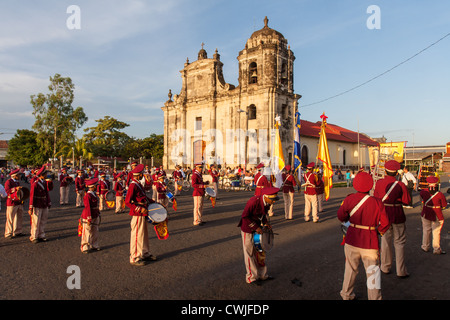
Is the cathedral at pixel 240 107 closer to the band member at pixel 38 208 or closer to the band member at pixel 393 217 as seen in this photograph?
the band member at pixel 38 208

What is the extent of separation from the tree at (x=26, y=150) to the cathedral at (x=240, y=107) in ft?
94.5

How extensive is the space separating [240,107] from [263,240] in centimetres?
2985

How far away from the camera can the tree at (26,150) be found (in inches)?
2106

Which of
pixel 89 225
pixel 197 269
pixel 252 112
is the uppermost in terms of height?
pixel 252 112

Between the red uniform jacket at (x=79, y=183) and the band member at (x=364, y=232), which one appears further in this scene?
the red uniform jacket at (x=79, y=183)

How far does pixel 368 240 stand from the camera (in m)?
4.06

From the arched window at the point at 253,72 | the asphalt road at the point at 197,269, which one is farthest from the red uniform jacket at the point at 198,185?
the arched window at the point at 253,72

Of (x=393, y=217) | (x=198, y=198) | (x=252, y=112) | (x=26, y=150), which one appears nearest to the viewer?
(x=393, y=217)

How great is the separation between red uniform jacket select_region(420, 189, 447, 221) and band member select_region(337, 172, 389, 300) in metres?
3.35

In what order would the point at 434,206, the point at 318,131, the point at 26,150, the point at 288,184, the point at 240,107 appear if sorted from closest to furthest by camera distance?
the point at 434,206 < the point at 288,184 < the point at 240,107 < the point at 318,131 < the point at 26,150

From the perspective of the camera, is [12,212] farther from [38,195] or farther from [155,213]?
[155,213]

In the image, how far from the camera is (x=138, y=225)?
20.3 ft

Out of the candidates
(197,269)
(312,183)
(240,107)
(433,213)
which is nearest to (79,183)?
(197,269)
